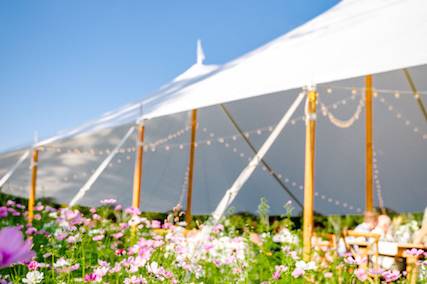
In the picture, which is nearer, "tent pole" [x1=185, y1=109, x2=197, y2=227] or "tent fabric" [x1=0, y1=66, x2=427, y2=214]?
"tent pole" [x1=185, y1=109, x2=197, y2=227]

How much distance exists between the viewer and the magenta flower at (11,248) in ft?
1.21

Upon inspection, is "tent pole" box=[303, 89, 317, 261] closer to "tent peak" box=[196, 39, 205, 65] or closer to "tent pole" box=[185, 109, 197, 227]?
"tent pole" box=[185, 109, 197, 227]

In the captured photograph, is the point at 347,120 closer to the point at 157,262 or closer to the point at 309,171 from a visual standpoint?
the point at 309,171

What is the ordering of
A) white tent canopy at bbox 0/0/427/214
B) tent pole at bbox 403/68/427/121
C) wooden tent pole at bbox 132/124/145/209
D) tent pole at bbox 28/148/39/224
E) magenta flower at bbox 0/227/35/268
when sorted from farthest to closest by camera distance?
1. white tent canopy at bbox 0/0/427/214
2. tent pole at bbox 403/68/427/121
3. tent pole at bbox 28/148/39/224
4. wooden tent pole at bbox 132/124/145/209
5. magenta flower at bbox 0/227/35/268

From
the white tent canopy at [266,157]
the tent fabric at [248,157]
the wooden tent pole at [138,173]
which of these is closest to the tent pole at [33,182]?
the white tent canopy at [266,157]

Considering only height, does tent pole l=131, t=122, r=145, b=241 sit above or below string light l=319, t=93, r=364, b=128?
below

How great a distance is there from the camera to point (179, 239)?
2.10 m

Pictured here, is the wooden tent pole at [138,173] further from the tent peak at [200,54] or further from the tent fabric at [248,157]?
the tent peak at [200,54]

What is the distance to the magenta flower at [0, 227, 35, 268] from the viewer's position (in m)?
0.37

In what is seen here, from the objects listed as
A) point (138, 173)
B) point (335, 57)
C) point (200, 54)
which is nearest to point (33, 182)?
point (138, 173)

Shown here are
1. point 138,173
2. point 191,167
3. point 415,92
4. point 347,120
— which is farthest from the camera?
point 347,120

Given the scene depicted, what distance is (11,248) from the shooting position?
1.22ft

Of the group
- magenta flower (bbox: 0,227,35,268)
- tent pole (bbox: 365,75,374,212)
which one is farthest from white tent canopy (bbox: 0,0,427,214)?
magenta flower (bbox: 0,227,35,268)

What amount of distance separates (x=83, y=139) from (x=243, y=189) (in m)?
2.32
